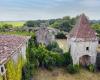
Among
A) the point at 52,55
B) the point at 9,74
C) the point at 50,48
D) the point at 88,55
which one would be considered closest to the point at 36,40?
the point at 50,48

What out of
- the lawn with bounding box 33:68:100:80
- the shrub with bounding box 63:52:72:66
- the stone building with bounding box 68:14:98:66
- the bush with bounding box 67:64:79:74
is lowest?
the lawn with bounding box 33:68:100:80

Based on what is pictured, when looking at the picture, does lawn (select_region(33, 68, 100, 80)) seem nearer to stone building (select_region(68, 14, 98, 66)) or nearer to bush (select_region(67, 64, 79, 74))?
bush (select_region(67, 64, 79, 74))

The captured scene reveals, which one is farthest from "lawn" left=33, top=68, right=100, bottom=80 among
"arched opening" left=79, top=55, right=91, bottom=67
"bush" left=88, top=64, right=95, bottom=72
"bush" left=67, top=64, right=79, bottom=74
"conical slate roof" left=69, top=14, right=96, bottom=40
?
"conical slate roof" left=69, top=14, right=96, bottom=40

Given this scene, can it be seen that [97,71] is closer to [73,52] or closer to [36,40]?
[73,52]

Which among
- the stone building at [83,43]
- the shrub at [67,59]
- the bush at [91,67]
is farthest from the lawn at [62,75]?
the stone building at [83,43]

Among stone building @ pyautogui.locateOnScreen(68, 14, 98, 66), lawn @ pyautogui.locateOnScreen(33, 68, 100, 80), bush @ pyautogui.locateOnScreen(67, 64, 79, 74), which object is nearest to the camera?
lawn @ pyautogui.locateOnScreen(33, 68, 100, 80)

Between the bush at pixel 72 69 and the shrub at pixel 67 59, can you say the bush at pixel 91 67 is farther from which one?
the shrub at pixel 67 59
